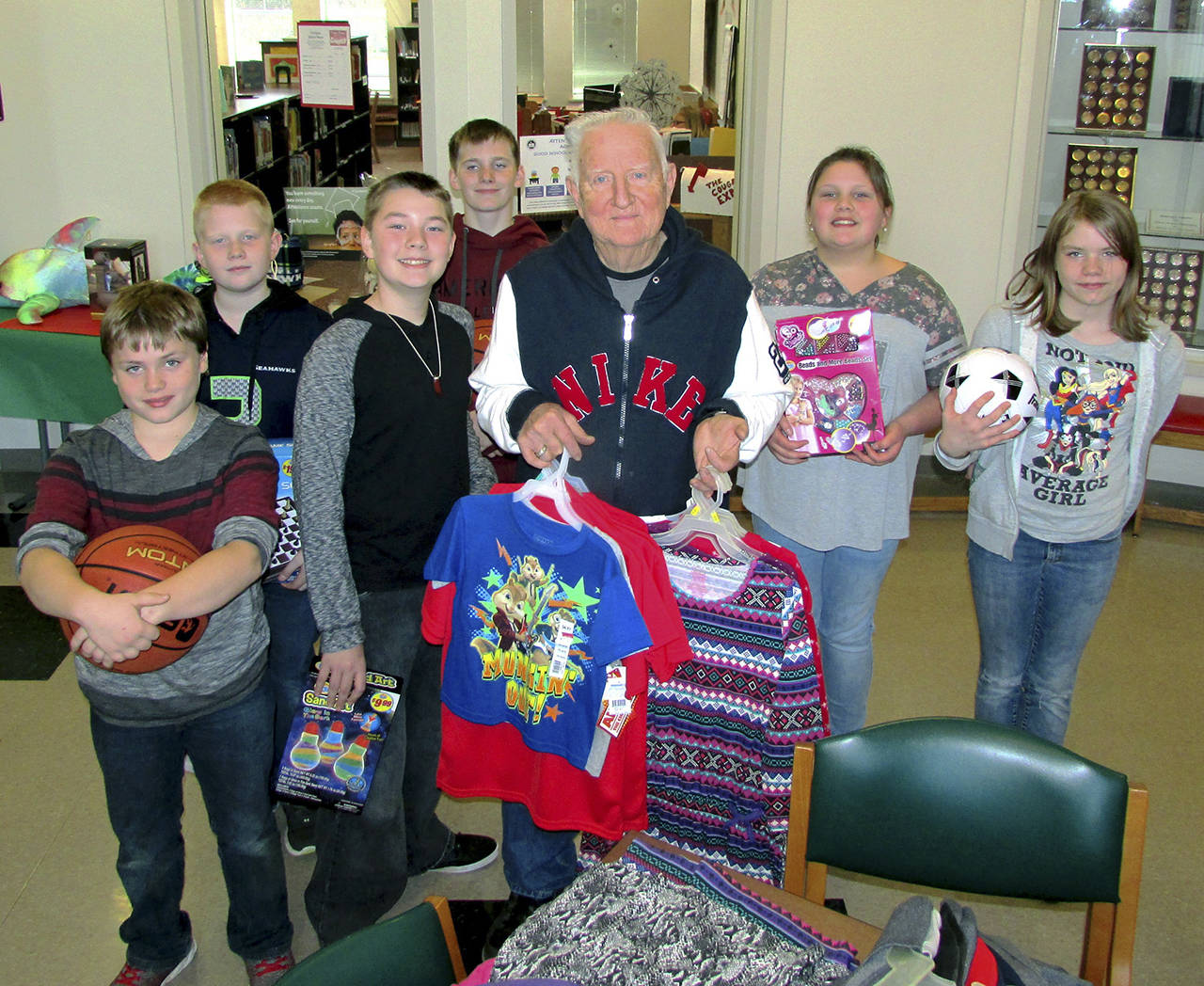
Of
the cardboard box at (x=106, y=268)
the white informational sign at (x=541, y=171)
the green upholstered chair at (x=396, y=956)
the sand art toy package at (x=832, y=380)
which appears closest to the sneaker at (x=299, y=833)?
the green upholstered chair at (x=396, y=956)

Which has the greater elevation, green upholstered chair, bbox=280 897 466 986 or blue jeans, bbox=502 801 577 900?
green upholstered chair, bbox=280 897 466 986

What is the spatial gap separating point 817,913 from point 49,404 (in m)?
3.82

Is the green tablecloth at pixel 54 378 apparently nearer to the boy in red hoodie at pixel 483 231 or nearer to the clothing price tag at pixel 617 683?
the boy in red hoodie at pixel 483 231

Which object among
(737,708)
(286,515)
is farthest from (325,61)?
(737,708)

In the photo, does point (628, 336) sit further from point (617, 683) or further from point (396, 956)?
point (396, 956)

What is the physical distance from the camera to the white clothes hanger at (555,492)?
1.83 m

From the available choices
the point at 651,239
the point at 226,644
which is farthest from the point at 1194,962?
the point at 226,644

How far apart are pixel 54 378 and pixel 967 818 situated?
385 cm

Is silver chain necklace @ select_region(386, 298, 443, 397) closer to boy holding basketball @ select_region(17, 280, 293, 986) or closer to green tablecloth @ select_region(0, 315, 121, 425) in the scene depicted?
boy holding basketball @ select_region(17, 280, 293, 986)

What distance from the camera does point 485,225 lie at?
2914 millimetres

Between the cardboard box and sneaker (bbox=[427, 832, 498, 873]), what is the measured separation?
289 centimetres

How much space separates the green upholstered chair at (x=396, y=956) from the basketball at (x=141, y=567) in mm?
755

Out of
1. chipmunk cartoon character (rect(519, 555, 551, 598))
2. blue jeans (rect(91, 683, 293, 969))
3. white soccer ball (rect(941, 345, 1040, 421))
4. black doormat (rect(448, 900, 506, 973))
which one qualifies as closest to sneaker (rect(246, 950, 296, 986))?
blue jeans (rect(91, 683, 293, 969))

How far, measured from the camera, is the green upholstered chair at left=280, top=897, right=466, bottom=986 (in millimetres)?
1227
